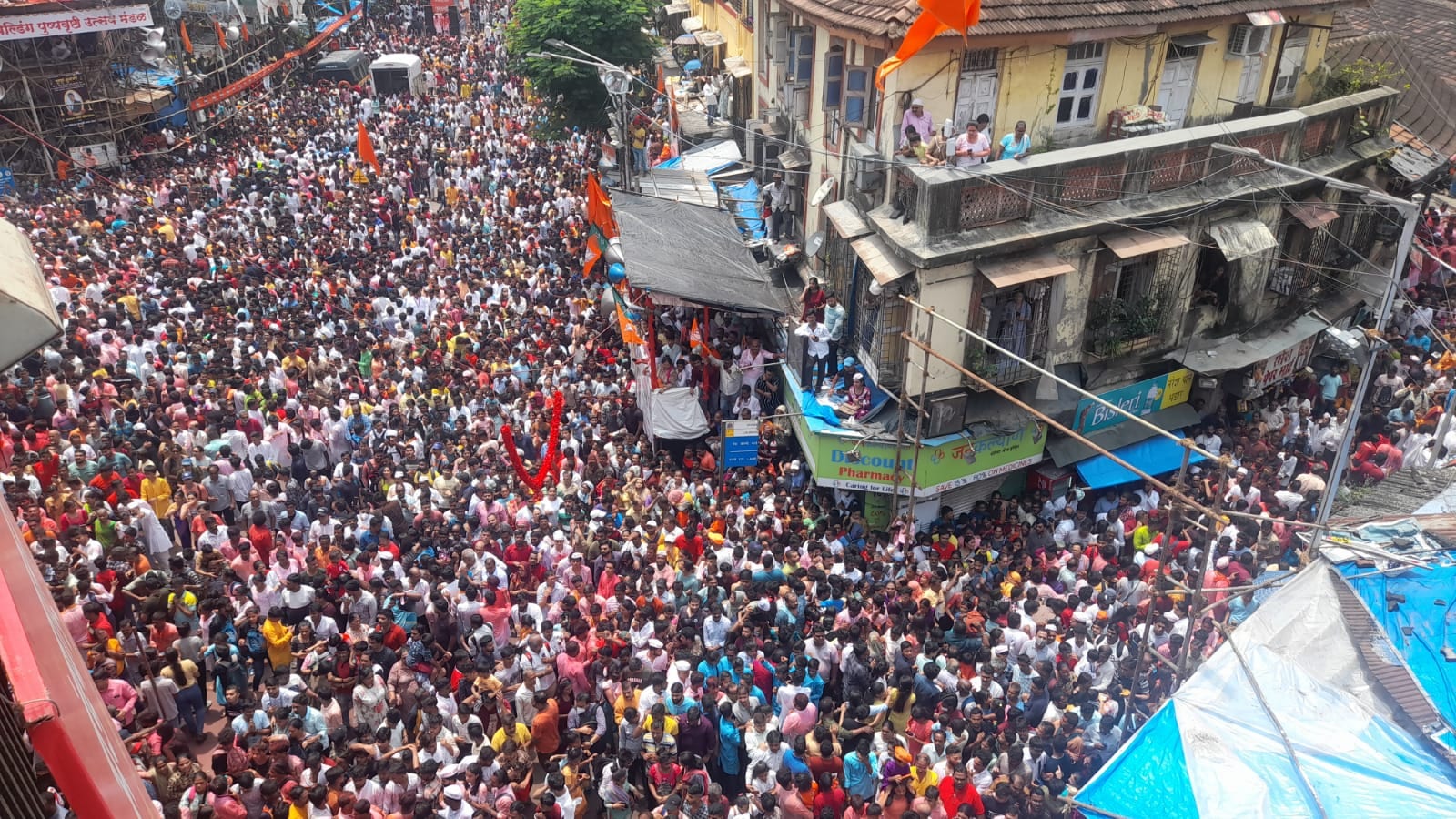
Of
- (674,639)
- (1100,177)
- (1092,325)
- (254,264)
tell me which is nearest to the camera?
(674,639)

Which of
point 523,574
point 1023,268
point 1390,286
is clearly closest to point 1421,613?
point 1390,286

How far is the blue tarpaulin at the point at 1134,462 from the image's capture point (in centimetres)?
1473

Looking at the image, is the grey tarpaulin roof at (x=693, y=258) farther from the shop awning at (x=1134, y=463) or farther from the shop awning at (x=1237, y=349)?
the shop awning at (x=1237, y=349)

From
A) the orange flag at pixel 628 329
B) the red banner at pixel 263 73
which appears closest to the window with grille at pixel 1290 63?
the orange flag at pixel 628 329

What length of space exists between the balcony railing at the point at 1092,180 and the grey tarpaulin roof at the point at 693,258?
3300mm

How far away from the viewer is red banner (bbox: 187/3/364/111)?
1165 inches

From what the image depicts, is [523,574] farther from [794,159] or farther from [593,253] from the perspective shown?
[593,253]

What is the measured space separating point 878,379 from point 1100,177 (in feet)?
12.6

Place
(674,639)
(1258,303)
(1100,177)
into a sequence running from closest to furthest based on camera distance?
(674,639), (1100,177), (1258,303)

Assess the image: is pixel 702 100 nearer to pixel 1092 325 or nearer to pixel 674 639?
pixel 1092 325

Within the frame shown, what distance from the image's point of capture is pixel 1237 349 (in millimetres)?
15398

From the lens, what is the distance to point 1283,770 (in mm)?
6645

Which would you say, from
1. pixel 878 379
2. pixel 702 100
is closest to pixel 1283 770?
pixel 878 379

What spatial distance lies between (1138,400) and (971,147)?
4.73 metres
